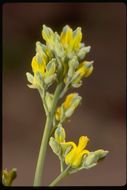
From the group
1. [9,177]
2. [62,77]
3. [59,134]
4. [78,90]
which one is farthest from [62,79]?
[78,90]

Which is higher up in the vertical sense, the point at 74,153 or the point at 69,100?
the point at 69,100

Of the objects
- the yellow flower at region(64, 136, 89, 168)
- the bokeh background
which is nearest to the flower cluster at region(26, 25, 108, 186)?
the yellow flower at region(64, 136, 89, 168)

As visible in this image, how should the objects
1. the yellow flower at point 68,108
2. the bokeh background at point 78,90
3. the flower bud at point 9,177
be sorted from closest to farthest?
1. the flower bud at point 9,177
2. the yellow flower at point 68,108
3. the bokeh background at point 78,90

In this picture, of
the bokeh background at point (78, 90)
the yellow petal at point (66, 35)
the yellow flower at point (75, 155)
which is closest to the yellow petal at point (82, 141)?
the yellow flower at point (75, 155)

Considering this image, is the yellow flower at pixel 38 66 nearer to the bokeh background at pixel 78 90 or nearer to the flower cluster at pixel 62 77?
the flower cluster at pixel 62 77

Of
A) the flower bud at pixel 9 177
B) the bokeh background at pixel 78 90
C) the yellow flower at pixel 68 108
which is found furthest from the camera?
the bokeh background at pixel 78 90

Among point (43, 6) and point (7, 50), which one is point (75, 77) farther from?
point (43, 6)

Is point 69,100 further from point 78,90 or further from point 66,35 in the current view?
point 78,90

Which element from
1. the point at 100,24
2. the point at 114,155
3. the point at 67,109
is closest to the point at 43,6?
the point at 100,24
